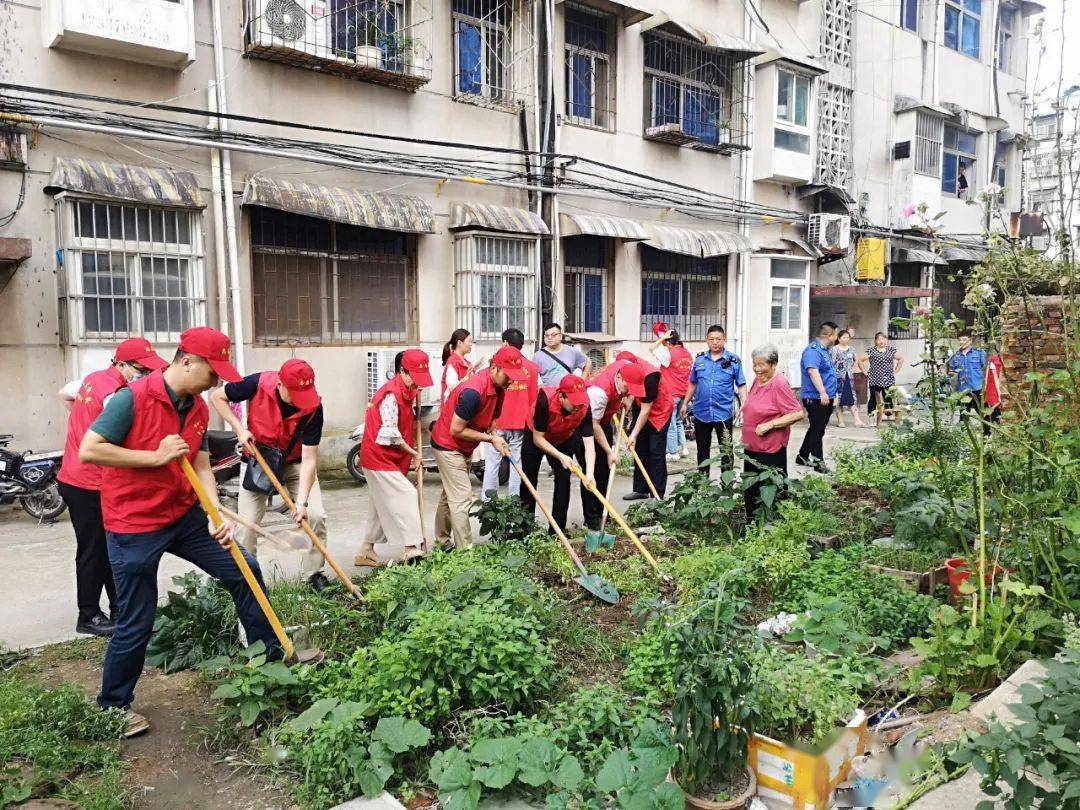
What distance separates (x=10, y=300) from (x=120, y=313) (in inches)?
36.7

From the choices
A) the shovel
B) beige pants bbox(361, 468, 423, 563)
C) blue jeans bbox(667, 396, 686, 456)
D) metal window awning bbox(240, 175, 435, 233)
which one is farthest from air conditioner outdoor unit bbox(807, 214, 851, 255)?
the shovel

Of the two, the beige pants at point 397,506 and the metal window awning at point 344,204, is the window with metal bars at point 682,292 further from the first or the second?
the beige pants at point 397,506

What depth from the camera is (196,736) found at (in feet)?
12.2

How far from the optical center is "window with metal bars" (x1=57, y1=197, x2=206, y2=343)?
8.02 meters

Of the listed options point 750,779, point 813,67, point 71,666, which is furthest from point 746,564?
point 813,67

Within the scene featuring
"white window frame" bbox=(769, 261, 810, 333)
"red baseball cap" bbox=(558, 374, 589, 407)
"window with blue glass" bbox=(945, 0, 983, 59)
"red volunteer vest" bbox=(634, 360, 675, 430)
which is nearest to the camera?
"red baseball cap" bbox=(558, 374, 589, 407)

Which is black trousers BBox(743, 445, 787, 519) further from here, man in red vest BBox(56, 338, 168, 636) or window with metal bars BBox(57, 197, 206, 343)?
window with metal bars BBox(57, 197, 206, 343)

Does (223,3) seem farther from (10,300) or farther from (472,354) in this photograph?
(472,354)

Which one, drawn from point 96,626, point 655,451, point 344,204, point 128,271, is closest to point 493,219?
point 344,204

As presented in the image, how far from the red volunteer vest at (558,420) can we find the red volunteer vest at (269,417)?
1.82 metres

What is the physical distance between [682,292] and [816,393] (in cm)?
518

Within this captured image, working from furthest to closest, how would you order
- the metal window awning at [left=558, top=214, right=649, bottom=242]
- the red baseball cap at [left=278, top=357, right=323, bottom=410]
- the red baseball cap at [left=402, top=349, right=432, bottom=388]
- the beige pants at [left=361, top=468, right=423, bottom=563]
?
the metal window awning at [left=558, top=214, right=649, bottom=242] → the beige pants at [left=361, top=468, right=423, bottom=563] → the red baseball cap at [left=402, top=349, right=432, bottom=388] → the red baseball cap at [left=278, top=357, right=323, bottom=410]

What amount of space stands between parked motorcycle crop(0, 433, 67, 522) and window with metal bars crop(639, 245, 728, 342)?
8.66 metres

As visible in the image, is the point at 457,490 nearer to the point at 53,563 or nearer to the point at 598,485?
the point at 598,485
